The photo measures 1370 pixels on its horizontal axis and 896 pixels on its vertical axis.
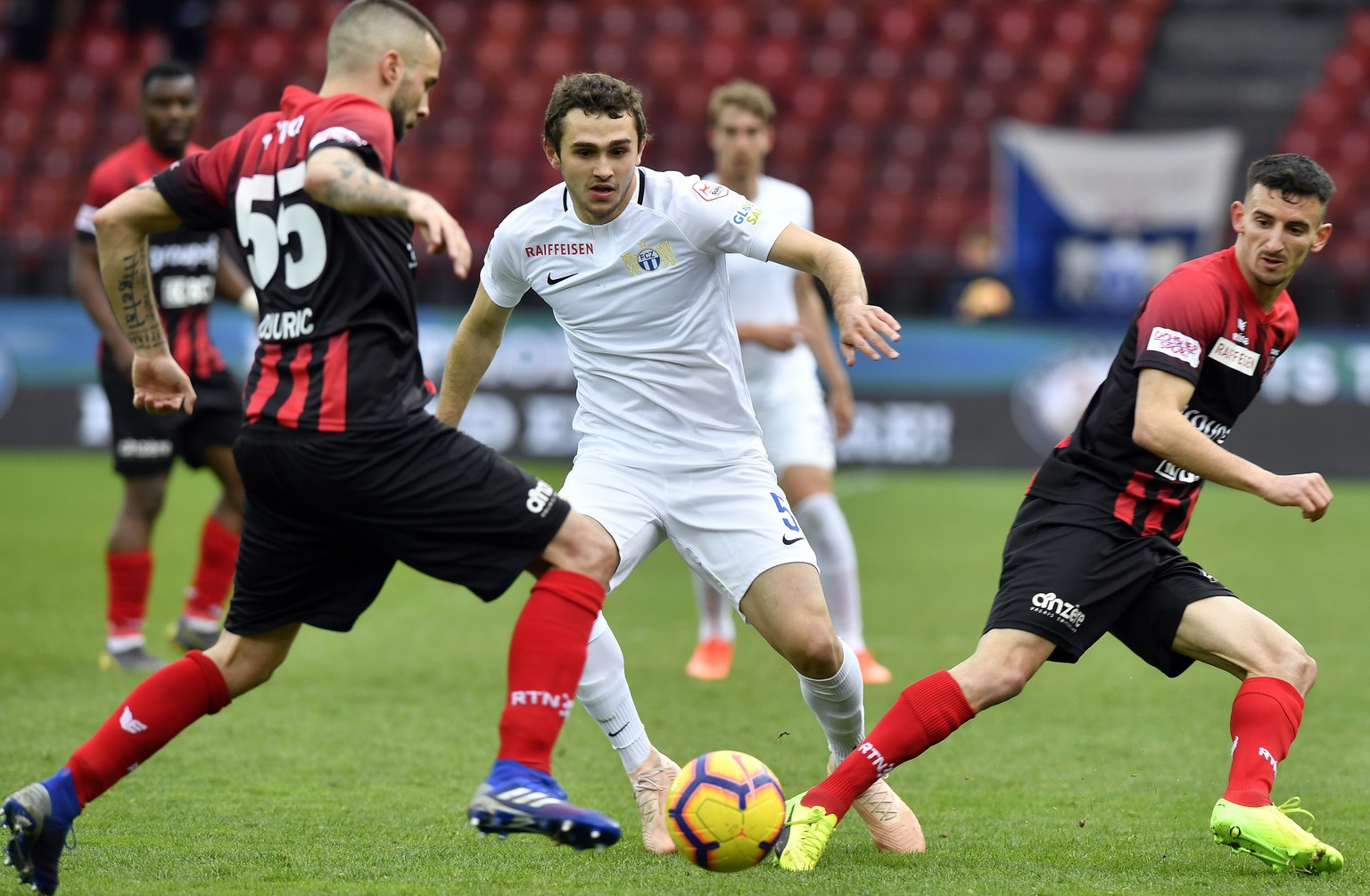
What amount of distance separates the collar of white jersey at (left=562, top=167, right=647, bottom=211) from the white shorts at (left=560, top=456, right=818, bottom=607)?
0.75 metres

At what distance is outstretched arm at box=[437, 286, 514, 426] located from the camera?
4824mm

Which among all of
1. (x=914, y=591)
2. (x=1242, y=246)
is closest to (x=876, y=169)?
(x=914, y=591)

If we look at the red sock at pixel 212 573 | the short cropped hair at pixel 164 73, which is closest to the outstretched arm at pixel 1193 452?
the red sock at pixel 212 573

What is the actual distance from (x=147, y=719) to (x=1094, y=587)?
2.55m

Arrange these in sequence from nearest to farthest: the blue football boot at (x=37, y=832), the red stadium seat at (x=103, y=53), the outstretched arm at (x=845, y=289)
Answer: the blue football boot at (x=37, y=832), the outstretched arm at (x=845, y=289), the red stadium seat at (x=103, y=53)

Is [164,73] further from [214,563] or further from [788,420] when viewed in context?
[788,420]

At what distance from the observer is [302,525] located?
400 centimetres

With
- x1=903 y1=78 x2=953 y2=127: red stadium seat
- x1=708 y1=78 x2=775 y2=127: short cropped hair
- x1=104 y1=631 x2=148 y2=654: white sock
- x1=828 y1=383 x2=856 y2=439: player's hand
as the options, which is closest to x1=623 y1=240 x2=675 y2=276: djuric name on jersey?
x1=708 y1=78 x2=775 y2=127: short cropped hair

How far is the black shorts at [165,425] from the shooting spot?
7.55 metres

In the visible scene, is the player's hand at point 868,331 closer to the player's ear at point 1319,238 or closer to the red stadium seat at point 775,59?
the player's ear at point 1319,238

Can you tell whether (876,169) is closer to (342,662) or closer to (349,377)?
(342,662)

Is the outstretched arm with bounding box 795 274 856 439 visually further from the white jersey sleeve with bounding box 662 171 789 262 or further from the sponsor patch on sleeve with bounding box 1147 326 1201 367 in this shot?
the sponsor patch on sleeve with bounding box 1147 326 1201 367

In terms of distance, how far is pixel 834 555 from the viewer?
755cm

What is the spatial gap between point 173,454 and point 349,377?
408 cm
